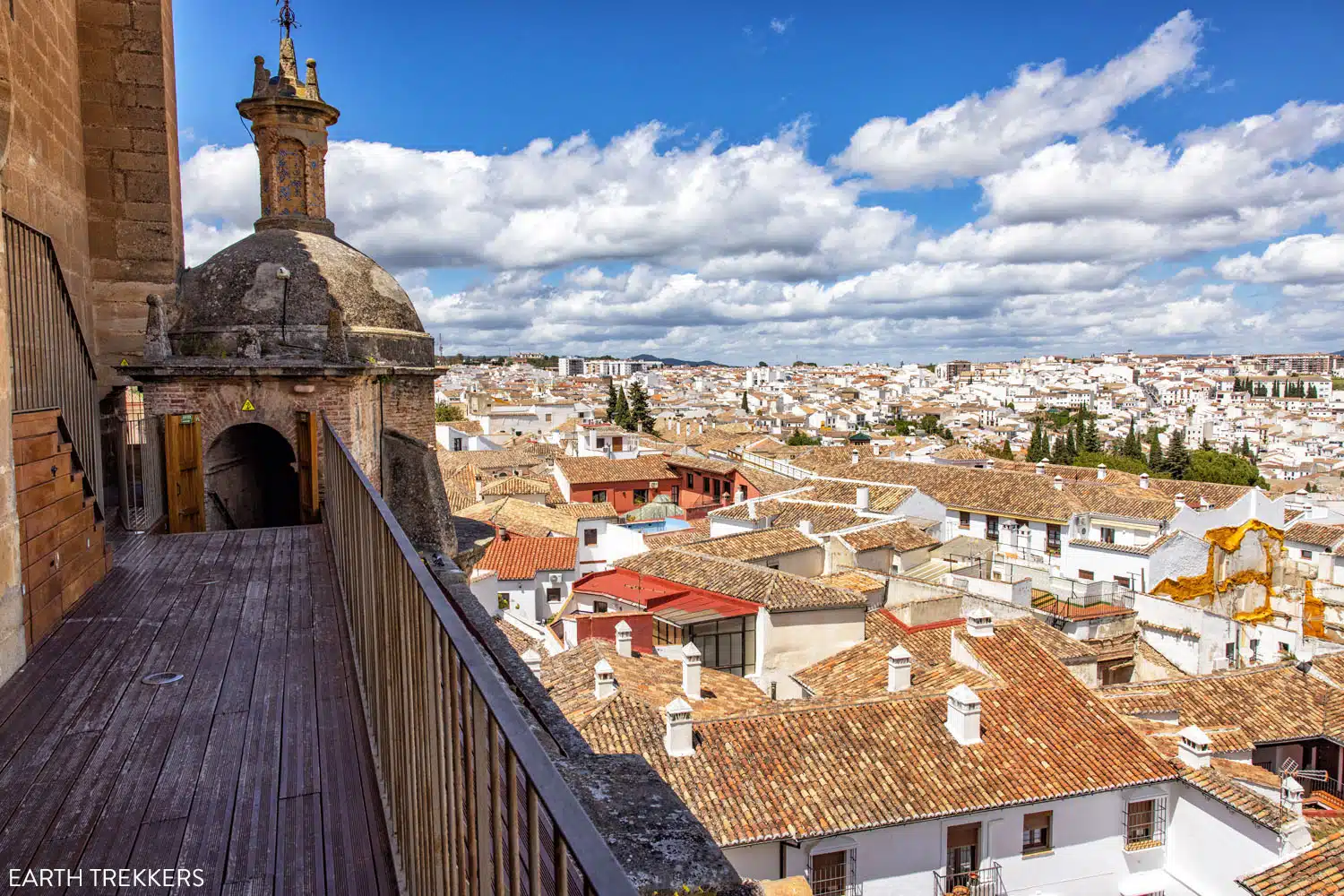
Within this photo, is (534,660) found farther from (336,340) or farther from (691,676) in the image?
(336,340)

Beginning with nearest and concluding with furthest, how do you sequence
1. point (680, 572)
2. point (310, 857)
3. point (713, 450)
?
1. point (310, 857)
2. point (680, 572)
3. point (713, 450)

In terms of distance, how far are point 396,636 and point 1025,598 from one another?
26.0m

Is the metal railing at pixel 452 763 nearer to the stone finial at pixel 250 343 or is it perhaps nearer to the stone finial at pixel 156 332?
the stone finial at pixel 250 343

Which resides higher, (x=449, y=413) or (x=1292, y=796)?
(x=449, y=413)

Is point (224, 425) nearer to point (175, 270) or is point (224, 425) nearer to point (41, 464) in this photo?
point (175, 270)

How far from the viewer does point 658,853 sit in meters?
1.52

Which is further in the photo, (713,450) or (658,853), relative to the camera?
(713,450)

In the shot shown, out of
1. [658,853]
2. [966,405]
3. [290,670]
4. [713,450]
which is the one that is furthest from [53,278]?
[966,405]

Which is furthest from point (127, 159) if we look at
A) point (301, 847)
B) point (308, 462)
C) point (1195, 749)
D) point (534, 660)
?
point (1195, 749)

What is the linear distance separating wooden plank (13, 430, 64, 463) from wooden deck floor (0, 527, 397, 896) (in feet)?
3.11

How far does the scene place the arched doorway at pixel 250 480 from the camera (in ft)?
29.7

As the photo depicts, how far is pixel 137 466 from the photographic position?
980 centimetres

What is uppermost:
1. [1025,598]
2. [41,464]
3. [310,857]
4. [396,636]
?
[41,464]

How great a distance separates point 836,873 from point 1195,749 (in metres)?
5.87
